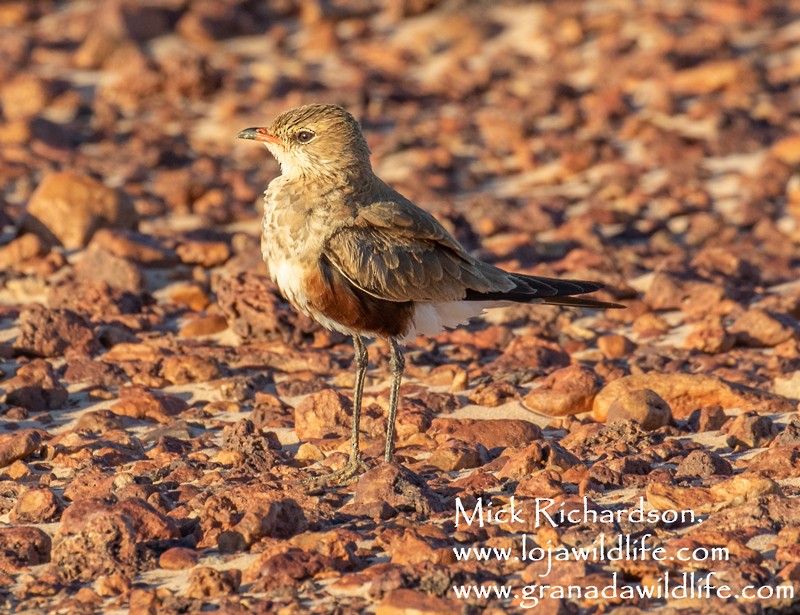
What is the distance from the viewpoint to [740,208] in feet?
36.3

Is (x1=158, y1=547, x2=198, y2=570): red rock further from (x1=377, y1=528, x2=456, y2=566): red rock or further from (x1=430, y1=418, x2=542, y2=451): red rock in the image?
(x1=430, y1=418, x2=542, y2=451): red rock

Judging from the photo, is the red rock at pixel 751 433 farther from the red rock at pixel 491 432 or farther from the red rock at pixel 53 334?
the red rock at pixel 53 334

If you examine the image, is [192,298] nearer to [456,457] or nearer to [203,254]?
[203,254]

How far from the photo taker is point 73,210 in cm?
1002

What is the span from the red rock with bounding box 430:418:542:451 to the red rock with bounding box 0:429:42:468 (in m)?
2.12

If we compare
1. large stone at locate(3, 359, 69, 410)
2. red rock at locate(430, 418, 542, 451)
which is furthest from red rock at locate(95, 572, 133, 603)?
large stone at locate(3, 359, 69, 410)

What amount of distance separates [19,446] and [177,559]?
160 centimetres

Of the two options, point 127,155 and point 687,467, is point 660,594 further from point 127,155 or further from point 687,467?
point 127,155

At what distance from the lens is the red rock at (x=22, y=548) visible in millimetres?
5473

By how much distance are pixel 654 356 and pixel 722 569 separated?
3.05m

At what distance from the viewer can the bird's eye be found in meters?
7.00

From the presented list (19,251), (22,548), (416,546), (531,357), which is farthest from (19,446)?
(19,251)

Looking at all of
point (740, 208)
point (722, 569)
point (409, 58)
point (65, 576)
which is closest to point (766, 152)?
point (740, 208)

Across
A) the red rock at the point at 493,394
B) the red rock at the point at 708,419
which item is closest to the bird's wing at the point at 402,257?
the red rock at the point at 493,394
